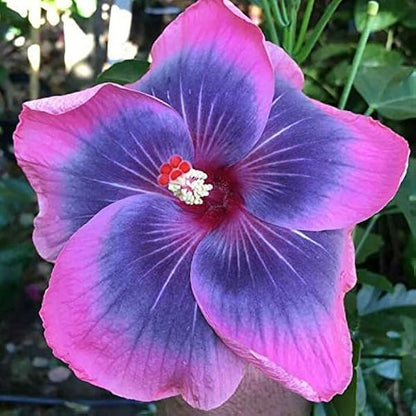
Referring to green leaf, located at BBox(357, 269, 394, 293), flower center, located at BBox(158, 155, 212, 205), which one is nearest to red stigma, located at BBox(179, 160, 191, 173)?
flower center, located at BBox(158, 155, 212, 205)

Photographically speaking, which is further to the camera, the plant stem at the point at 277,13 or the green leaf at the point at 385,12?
the green leaf at the point at 385,12

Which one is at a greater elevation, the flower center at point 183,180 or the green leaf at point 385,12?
the flower center at point 183,180

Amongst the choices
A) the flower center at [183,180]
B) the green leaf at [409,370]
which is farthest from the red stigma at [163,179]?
the green leaf at [409,370]

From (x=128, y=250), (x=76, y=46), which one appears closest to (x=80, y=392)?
(x=76, y=46)

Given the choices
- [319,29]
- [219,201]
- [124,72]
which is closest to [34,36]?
[124,72]

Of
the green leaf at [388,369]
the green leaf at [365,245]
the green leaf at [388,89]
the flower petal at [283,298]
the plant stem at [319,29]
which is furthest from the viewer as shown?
the green leaf at [388,369]

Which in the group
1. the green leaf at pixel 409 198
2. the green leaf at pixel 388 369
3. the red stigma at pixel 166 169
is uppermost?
the red stigma at pixel 166 169

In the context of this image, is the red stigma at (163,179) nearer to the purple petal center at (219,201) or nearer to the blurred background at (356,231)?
the purple petal center at (219,201)

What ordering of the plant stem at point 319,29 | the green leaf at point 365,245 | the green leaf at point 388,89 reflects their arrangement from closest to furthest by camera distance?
the plant stem at point 319,29
the green leaf at point 388,89
the green leaf at point 365,245
